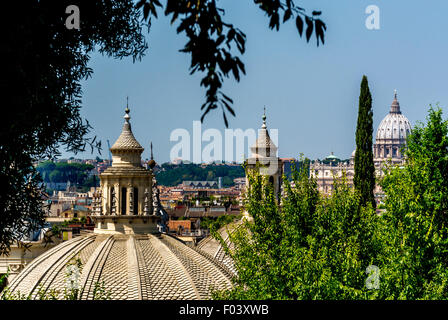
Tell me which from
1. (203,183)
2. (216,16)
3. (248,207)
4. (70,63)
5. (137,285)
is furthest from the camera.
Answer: (203,183)

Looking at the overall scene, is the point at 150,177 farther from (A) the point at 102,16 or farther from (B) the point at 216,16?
(B) the point at 216,16

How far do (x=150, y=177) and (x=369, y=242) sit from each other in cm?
1095

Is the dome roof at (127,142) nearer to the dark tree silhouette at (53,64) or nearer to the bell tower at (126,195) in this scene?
the bell tower at (126,195)

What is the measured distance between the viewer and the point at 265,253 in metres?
14.2

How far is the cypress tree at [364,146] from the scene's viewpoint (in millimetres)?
27500

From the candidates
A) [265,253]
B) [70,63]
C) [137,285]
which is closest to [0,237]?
[70,63]

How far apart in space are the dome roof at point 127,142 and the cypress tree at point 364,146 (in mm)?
7218

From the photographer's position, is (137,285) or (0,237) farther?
(137,285)

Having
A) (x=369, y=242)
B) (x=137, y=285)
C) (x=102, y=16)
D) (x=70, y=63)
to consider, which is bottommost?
(x=137, y=285)

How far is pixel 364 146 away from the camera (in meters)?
28.9

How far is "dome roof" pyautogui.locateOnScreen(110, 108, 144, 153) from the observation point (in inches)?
979

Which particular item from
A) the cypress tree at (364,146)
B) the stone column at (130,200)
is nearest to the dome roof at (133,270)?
the stone column at (130,200)

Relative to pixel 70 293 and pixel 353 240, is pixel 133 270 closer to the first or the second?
pixel 353 240

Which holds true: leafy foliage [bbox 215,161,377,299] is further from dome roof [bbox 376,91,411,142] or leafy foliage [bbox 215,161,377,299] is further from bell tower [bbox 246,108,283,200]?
dome roof [bbox 376,91,411,142]
